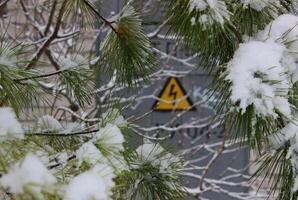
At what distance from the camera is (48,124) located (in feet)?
3.62

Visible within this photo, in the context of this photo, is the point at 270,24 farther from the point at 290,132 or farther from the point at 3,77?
the point at 3,77

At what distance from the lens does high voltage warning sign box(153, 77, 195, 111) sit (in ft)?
11.0

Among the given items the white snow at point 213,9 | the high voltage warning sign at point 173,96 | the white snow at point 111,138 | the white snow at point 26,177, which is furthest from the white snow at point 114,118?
the high voltage warning sign at point 173,96

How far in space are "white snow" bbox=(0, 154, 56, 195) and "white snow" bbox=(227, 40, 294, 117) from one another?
276mm

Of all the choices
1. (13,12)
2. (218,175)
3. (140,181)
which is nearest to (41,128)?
(140,181)

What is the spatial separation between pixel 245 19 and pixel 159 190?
407mm

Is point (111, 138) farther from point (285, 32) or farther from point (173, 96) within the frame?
point (173, 96)

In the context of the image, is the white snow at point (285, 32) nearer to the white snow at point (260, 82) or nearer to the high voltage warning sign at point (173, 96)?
the white snow at point (260, 82)

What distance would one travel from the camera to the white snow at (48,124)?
1.07 metres

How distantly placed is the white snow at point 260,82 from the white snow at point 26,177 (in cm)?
28

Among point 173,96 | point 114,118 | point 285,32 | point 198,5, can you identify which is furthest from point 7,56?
point 173,96

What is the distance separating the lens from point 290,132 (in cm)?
74

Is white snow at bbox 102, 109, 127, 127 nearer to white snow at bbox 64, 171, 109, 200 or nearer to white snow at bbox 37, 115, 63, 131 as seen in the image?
white snow at bbox 37, 115, 63, 131

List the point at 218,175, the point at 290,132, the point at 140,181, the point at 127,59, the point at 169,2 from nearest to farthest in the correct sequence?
the point at 290,132 < the point at 169,2 < the point at 140,181 < the point at 127,59 < the point at 218,175
